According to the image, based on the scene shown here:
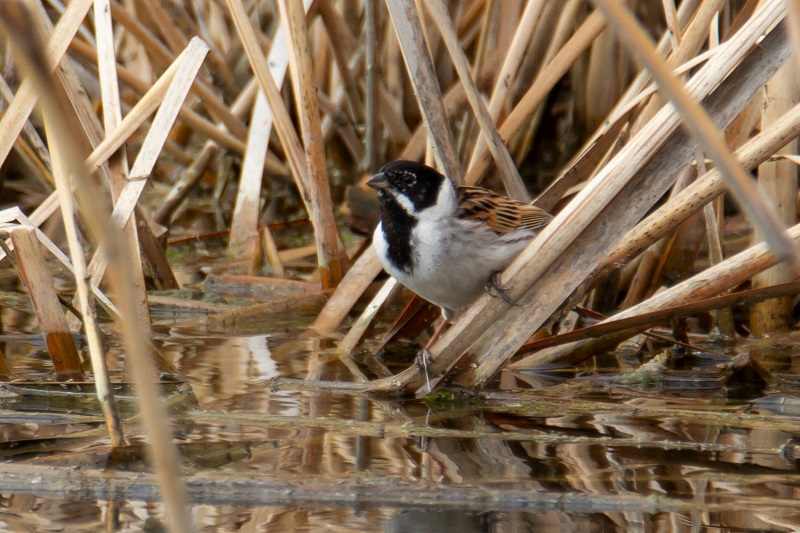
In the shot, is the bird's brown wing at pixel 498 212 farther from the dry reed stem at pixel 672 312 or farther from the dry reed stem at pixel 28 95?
the dry reed stem at pixel 28 95

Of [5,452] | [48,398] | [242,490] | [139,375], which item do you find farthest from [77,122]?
[139,375]

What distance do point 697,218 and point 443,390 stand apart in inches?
71.7

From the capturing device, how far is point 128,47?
784 cm

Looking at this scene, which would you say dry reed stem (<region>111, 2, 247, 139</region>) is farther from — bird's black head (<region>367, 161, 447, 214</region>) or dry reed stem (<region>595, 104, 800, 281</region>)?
dry reed stem (<region>595, 104, 800, 281</region>)

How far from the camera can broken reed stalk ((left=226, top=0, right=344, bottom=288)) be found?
4.59m

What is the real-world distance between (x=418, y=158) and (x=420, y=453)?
376 centimetres

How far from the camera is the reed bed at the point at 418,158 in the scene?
2857 mm

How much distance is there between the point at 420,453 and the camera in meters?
2.93

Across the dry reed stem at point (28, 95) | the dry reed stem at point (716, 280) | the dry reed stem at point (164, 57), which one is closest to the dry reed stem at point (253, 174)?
the dry reed stem at point (164, 57)

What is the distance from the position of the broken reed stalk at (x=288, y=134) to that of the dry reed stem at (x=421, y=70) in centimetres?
65

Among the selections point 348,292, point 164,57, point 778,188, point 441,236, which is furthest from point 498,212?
point 164,57

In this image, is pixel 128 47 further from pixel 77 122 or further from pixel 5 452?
pixel 5 452

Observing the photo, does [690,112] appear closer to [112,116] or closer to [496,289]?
[496,289]

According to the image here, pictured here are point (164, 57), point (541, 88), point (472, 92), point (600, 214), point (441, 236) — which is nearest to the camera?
point (600, 214)
